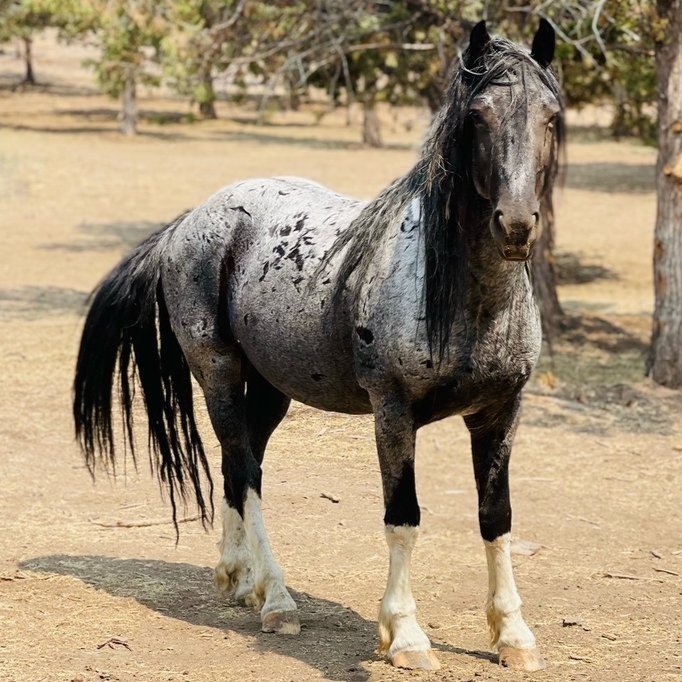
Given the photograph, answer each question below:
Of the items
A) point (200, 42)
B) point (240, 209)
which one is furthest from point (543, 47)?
point (200, 42)

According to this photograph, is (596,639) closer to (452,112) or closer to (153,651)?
(153,651)

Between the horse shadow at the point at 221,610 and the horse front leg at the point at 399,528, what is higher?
the horse front leg at the point at 399,528

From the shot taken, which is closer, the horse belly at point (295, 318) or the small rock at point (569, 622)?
the horse belly at point (295, 318)

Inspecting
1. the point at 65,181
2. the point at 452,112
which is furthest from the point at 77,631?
the point at 65,181

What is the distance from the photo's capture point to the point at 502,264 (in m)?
4.02

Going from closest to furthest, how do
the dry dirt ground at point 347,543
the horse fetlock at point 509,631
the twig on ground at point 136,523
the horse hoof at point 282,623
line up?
the horse fetlock at point 509,631
the dry dirt ground at point 347,543
the horse hoof at point 282,623
the twig on ground at point 136,523

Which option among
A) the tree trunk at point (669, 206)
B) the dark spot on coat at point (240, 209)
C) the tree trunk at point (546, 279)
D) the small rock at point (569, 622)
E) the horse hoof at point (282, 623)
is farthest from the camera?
the tree trunk at point (546, 279)

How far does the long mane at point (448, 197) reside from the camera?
12.6ft

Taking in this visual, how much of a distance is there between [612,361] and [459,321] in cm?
687

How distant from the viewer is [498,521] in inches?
173

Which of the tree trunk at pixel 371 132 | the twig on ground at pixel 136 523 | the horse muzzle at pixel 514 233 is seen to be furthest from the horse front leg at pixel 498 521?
the tree trunk at pixel 371 132

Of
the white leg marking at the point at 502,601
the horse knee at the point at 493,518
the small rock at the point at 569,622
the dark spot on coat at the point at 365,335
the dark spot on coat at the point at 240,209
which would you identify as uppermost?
the dark spot on coat at the point at 240,209

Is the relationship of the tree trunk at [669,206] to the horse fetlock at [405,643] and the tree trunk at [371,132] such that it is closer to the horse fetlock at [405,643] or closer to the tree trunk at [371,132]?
the horse fetlock at [405,643]

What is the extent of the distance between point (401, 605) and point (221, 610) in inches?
39.7
